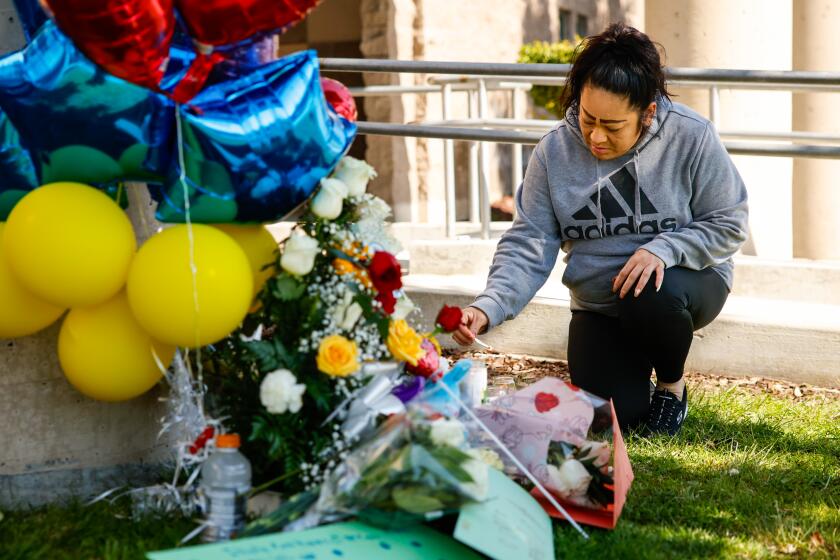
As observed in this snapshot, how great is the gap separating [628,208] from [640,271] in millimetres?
242

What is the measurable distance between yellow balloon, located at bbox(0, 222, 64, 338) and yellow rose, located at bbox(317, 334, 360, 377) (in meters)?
0.62

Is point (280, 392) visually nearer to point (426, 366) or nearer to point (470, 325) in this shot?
point (426, 366)

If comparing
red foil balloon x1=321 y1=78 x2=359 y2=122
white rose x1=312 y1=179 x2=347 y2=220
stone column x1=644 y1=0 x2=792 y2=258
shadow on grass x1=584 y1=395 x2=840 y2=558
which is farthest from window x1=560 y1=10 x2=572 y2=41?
white rose x1=312 y1=179 x2=347 y2=220

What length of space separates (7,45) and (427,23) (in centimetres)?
699

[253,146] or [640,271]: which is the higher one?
[253,146]

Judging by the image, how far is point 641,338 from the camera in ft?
10.8

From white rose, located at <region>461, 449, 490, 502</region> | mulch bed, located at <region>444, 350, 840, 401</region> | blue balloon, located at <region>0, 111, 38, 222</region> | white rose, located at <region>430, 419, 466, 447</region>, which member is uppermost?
blue balloon, located at <region>0, 111, 38, 222</region>

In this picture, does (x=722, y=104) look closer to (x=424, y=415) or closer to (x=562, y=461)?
(x=562, y=461)

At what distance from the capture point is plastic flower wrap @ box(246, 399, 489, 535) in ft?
6.70

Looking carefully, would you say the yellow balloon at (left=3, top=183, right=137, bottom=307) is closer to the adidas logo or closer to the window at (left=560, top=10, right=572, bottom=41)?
the adidas logo

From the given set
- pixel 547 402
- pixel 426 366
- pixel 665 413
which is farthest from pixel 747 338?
pixel 426 366

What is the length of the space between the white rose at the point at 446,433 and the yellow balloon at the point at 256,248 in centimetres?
52

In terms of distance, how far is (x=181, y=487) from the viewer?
2387mm

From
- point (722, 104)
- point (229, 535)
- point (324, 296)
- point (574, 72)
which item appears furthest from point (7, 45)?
point (722, 104)
